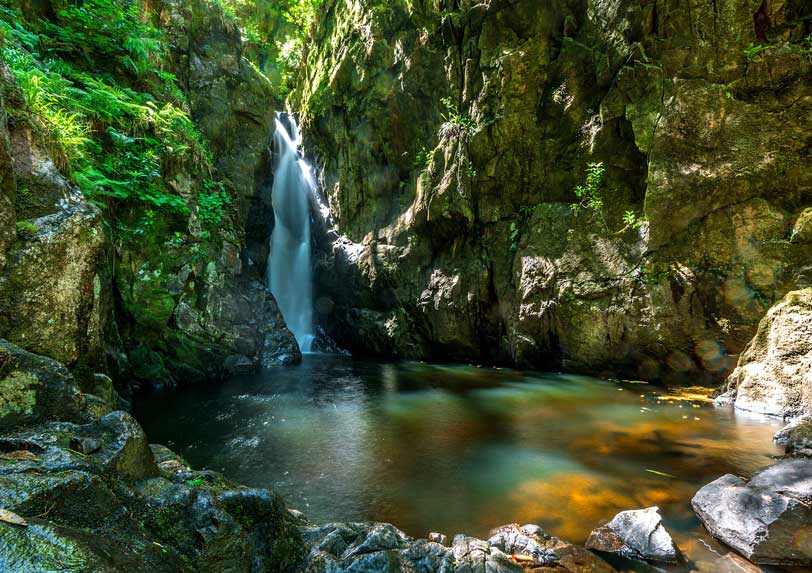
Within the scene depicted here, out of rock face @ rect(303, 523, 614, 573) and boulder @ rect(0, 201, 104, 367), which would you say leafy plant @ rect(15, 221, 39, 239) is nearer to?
boulder @ rect(0, 201, 104, 367)

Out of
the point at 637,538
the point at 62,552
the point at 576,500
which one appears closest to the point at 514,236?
the point at 576,500

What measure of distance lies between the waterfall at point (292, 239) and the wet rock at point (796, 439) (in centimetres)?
1375

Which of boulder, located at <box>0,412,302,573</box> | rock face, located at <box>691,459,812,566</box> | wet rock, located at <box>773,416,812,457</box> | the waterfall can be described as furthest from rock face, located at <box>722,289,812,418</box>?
the waterfall

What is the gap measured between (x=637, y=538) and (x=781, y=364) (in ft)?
16.7

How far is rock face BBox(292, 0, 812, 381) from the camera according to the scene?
780 cm

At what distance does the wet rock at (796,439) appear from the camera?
4.58m

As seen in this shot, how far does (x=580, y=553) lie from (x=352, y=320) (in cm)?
1266

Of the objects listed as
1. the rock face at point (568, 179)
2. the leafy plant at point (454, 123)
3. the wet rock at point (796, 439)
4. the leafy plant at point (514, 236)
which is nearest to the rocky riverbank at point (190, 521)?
the wet rock at point (796, 439)

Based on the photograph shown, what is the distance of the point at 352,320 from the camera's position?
49.8 ft

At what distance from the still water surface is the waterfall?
22.7 ft

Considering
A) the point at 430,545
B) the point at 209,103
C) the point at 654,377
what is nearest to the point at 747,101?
the point at 654,377

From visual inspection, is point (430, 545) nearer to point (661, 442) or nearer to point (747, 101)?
point (661, 442)

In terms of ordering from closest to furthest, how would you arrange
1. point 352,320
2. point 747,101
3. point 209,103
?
point 747,101 → point 209,103 → point 352,320

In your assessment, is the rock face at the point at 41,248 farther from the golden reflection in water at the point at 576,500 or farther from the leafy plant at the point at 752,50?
the leafy plant at the point at 752,50
